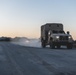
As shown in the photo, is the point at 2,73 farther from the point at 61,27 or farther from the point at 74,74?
the point at 61,27

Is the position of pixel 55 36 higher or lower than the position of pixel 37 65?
→ higher

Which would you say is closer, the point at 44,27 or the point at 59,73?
the point at 59,73

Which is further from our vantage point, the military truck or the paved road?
the military truck

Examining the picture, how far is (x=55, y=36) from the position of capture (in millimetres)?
34406

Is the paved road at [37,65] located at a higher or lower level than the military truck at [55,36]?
lower

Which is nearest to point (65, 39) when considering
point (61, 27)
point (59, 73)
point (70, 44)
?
point (70, 44)

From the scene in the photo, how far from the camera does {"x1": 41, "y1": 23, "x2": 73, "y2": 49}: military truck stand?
34.1m

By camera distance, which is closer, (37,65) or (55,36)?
(37,65)

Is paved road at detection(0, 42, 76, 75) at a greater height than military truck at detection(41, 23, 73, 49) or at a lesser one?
lesser

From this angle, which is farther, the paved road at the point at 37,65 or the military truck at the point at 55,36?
the military truck at the point at 55,36

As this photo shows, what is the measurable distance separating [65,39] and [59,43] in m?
0.99

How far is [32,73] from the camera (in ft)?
37.4

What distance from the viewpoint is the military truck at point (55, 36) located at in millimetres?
34125

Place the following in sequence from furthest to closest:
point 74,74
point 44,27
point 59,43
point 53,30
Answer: point 44,27 → point 53,30 → point 59,43 → point 74,74
